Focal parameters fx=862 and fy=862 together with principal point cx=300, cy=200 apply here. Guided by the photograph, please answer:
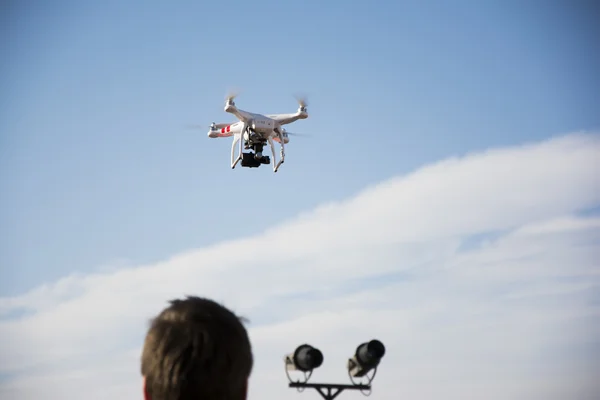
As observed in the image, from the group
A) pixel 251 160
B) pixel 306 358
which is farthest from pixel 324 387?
pixel 251 160

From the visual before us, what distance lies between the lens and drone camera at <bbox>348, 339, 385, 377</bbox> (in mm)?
5363

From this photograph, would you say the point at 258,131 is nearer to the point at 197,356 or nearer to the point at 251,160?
the point at 251,160

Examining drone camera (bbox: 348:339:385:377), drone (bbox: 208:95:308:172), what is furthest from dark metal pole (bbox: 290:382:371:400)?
drone (bbox: 208:95:308:172)

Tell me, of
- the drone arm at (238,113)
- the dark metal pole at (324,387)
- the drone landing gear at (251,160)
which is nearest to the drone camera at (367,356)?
the dark metal pole at (324,387)

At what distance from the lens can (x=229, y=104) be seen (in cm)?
4003

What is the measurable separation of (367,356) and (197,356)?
2.45 m

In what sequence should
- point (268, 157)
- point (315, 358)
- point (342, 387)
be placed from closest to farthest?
point (315, 358) < point (342, 387) < point (268, 157)

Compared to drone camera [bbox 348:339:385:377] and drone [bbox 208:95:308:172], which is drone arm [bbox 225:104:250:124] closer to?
drone [bbox 208:95:308:172]

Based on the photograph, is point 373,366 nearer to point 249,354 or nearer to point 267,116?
point 249,354

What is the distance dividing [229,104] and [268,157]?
318cm

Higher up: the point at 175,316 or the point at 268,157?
the point at 268,157

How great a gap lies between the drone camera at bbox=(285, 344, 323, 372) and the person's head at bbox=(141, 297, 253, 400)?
88.0 inches

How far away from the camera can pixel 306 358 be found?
5.46 meters

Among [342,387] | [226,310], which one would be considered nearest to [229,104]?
[342,387]
